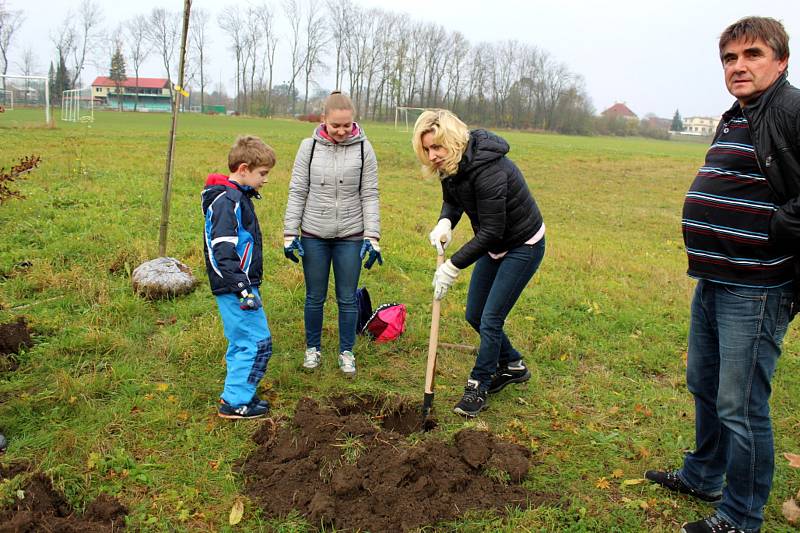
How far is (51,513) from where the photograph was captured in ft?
9.73

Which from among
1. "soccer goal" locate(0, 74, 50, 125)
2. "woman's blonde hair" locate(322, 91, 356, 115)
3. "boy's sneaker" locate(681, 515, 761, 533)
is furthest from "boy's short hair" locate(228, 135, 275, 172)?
"soccer goal" locate(0, 74, 50, 125)

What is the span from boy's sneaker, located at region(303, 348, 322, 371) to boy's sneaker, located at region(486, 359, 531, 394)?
1442 millimetres

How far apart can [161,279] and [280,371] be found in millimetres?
2041

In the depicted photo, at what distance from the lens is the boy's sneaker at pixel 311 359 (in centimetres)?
495

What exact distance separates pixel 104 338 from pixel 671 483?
4.38m

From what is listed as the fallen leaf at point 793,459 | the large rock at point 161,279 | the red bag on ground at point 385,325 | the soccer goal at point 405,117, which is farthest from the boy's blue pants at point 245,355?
the soccer goal at point 405,117

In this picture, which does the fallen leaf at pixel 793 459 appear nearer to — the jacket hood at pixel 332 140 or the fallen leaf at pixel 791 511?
the fallen leaf at pixel 791 511

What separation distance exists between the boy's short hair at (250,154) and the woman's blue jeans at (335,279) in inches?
36.2

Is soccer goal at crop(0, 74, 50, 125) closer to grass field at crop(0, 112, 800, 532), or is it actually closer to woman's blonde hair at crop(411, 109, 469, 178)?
grass field at crop(0, 112, 800, 532)

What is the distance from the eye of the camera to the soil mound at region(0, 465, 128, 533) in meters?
2.79

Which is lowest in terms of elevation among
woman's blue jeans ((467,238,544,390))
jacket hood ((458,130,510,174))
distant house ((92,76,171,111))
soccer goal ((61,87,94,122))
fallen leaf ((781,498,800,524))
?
fallen leaf ((781,498,800,524))

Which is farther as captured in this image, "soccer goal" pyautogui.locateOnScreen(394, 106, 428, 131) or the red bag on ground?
"soccer goal" pyautogui.locateOnScreen(394, 106, 428, 131)

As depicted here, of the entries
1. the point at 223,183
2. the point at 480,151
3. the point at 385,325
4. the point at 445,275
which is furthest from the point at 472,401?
the point at 223,183

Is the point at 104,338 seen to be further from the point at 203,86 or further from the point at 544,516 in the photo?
the point at 203,86
